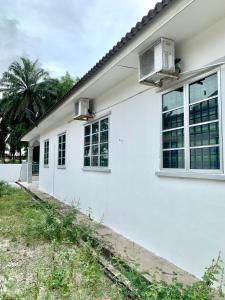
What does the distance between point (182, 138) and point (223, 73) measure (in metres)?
1.05

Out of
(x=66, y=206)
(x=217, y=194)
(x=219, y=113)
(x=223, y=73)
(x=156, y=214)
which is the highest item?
(x=223, y=73)

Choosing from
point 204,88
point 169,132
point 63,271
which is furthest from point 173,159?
point 63,271

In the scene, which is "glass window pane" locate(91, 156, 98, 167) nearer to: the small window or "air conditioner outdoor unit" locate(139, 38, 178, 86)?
the small window

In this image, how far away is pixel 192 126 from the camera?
3.82 m

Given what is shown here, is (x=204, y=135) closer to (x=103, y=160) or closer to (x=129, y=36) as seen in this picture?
(x=129, y=36)

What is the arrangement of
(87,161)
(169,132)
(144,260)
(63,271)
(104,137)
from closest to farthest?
(63,271), (144,260), (169,132), (104,137), (87,161)

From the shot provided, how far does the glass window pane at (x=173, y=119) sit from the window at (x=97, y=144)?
2.39 meters

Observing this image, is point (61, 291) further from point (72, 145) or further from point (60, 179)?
point (60, 179)

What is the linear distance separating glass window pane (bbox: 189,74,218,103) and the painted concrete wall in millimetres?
21908

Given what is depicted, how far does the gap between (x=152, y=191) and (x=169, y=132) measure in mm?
Answer: 1023

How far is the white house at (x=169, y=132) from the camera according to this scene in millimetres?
3352

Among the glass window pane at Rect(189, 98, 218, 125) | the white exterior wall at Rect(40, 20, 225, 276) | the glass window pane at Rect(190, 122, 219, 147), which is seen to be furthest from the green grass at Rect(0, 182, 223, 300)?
the glass window pane at Rect(189, 98, 218, 125)

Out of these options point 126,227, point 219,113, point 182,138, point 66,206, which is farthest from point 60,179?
point 219,113

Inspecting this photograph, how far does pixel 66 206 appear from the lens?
9.33 meters
